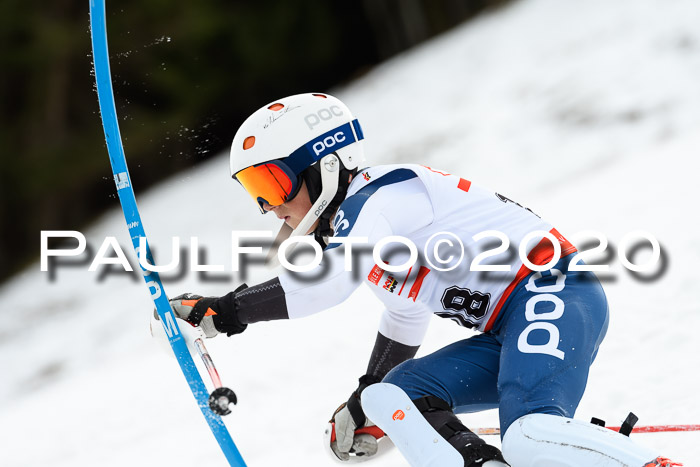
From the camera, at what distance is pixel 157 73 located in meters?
15.1

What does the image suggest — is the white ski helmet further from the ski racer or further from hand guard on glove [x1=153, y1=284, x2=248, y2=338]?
hand guard on glove [x1=153, y1=284, x2=248, y2=338]

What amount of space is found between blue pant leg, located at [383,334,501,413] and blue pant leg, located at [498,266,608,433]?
111mm

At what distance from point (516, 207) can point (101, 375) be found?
4691 mm

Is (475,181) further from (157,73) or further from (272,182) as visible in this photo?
(157,73)

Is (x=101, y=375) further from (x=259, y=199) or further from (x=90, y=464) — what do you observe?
(x=259, y=199)

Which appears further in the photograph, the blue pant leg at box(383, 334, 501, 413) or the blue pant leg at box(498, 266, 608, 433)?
the blue pant leg at box(383, 334, 501, 413)

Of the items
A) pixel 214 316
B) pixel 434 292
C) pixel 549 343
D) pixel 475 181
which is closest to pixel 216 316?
pixel 214 316

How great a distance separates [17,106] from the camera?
17203mm

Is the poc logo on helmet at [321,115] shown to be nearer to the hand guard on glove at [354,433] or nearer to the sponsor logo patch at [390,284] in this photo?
the sponsor logo patch at [390,284]

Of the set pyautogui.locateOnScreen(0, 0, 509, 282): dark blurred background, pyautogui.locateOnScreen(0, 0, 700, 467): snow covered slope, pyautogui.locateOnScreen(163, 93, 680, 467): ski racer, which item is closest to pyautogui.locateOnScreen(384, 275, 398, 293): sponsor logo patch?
pyautogui.locateOnScreen(163, 93, 680, 467): ski racer

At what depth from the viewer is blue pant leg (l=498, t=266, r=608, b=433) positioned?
2537 mm

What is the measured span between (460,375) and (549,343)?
394mm

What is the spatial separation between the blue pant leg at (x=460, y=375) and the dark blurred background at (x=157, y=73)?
37.3ft

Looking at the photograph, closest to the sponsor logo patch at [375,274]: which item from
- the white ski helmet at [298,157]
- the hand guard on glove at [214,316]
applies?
the white ski helmet at [298,157]
